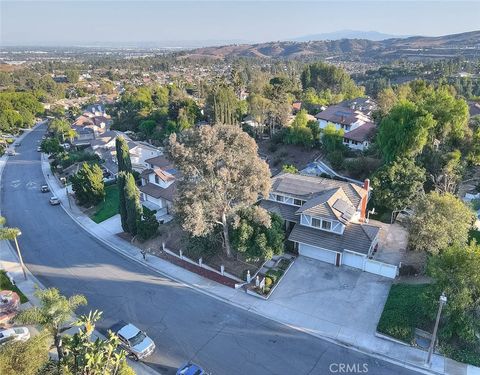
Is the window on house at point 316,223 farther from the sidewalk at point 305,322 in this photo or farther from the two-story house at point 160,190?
the two-story house at point 160,190

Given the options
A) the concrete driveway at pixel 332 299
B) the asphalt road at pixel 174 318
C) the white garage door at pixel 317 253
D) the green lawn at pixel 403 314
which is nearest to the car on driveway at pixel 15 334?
the asphalt road at pixel 174 318

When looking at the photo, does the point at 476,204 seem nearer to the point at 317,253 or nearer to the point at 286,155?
the point at 317,253

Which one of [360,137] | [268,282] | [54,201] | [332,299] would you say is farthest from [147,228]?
[360,137]

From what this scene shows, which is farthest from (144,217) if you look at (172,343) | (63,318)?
(63,318)

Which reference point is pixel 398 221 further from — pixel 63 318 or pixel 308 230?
pixel 63 318

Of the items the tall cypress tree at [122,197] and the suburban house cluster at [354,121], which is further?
the suburban house cluster at [354,121]

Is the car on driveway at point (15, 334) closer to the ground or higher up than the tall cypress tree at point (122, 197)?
closer to the ground

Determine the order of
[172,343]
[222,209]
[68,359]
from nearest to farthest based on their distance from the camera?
1. [68,359]
2. [172,343]
3. [222,209]
